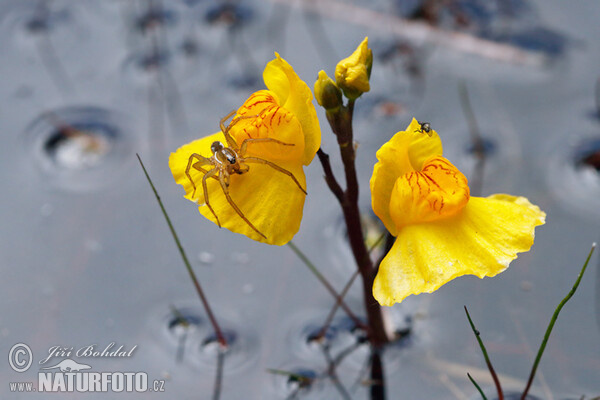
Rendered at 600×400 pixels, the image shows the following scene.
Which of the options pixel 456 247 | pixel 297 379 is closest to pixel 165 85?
pixel 297 379

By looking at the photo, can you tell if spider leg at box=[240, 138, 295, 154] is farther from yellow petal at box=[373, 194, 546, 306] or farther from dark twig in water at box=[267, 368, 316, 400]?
dark twig in water at box=[267, 368, 316, 400]

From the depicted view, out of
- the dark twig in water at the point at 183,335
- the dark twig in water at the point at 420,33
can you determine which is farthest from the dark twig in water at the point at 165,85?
the dark twig in water at the point at 183,335

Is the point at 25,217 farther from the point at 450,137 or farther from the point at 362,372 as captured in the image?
the point at 450,137

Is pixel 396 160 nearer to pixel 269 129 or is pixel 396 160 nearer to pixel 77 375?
pixel 269 129

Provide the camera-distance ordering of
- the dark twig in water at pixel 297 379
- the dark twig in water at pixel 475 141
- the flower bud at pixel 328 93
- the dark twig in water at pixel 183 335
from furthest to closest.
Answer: the dark twig in water at pixel 475 141 < the dark twig in water at pixel 183 335 < the dark twig in water at pixel 297 379 < the flower bud at pixel 328 93

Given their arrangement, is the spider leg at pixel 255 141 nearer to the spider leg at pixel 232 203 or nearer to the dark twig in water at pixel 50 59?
the spider leg at pixel 232 203

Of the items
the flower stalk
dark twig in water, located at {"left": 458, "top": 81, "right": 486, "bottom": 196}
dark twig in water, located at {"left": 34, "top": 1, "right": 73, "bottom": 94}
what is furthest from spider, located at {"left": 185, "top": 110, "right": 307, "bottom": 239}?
dark twig in water, located at {"left": 34, "top": 1, "right": 73, "bottom": 94}
